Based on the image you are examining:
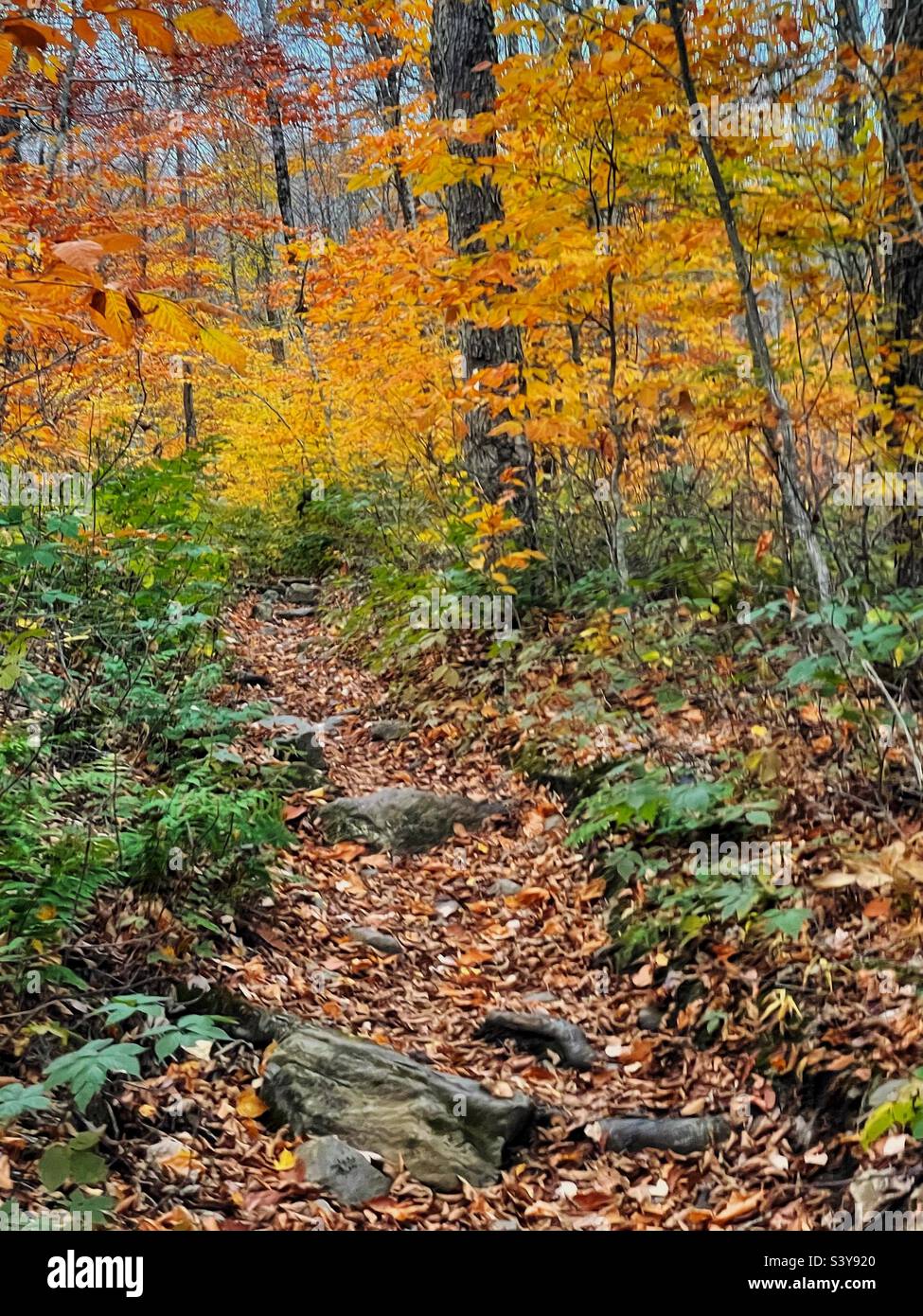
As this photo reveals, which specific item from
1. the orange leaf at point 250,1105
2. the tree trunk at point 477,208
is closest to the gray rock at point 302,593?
the tree trunk at point 477,208

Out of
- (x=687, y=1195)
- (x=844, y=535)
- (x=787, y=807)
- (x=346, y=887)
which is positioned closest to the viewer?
(x=687, y=1195)

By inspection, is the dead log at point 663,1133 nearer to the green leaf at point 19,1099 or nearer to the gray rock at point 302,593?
the green leaf at point 19,1099

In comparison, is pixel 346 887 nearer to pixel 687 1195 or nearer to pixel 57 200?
pixel 687 1195

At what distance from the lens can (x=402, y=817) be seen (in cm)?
598

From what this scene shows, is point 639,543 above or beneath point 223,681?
above

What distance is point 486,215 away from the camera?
25.5 ft

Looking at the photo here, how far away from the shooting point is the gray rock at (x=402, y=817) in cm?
584

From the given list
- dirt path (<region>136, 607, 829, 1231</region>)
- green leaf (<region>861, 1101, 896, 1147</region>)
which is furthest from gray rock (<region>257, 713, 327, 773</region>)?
green leaf (<region>861, 1101, 896, 1147</region>)

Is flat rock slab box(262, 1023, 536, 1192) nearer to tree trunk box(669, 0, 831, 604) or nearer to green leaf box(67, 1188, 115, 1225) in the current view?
green leaf box(67, 1188, 115, 1225)

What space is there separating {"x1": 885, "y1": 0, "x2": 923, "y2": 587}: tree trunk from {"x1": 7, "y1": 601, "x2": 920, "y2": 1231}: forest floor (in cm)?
159

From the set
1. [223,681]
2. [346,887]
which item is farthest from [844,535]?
[223,681]

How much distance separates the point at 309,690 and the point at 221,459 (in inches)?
284

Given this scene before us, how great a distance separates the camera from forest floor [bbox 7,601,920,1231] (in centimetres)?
307

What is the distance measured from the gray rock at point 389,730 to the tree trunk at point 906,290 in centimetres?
373
